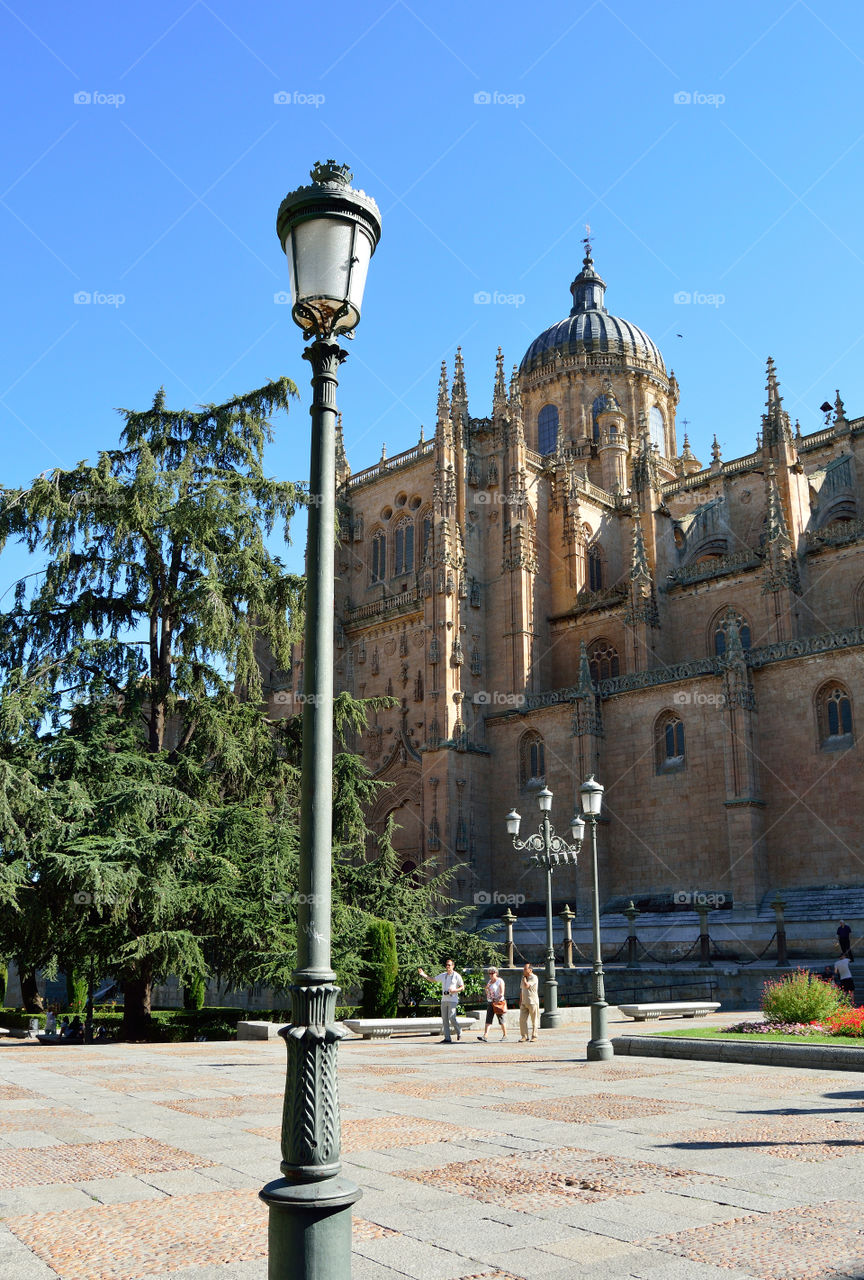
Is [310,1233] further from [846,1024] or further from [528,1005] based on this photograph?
[528,1005]

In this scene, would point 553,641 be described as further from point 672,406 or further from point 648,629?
point 672,406

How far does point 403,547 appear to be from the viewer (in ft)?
156

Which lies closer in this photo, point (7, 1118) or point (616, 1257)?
point (616, 1257)

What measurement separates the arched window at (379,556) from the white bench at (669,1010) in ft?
93.0

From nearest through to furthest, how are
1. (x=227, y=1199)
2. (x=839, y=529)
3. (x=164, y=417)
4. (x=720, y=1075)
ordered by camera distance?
(x=227, y=1199) < (x=720, y=1075) < (x=164, y=417) < (x=839, y=529)

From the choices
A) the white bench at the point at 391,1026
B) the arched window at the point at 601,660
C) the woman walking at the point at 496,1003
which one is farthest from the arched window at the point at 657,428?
the woman walking at the point at 496,1003

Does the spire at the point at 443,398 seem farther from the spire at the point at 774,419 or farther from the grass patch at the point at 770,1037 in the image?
the grass patch at the point at 770,1037

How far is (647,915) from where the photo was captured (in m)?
32.9

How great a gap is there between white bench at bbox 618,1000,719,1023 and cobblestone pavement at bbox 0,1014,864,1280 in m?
8.95

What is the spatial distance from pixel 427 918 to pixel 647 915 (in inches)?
342

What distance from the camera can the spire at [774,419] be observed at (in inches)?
1528

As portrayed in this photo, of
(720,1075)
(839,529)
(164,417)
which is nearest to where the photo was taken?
(720,1075)

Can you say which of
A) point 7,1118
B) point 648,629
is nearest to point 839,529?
point 648,629

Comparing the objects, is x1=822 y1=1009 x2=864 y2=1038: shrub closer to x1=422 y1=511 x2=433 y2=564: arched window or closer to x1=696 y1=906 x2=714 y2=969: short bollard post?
x1=696 y1=906 x2=714 y2=969: short bollard post
